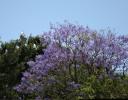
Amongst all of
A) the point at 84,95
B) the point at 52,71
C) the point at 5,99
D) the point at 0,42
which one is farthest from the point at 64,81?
the point at 0,42

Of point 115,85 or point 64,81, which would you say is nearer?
point 115,85

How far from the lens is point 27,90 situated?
74.9ft

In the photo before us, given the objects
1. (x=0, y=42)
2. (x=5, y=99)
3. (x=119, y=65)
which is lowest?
(x=5, y=99)

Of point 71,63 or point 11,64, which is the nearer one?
point 71,63

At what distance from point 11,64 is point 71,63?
6.10 m

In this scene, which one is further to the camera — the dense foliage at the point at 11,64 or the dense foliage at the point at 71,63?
the dense foliage at the point at 11,64

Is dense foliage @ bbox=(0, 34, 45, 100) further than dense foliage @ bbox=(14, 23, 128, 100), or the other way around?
dense foliage @ bbox=(0, 34, 45, 100)

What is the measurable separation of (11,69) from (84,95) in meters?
9.15

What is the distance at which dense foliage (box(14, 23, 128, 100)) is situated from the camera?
22.1 meters

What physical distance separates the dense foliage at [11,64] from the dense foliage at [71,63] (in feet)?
12.3

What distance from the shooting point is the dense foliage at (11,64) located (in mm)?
26958

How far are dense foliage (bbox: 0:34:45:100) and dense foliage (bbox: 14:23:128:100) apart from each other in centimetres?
374

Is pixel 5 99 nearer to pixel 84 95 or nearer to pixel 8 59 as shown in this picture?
pixel 8 59

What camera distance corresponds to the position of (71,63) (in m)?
23.0
